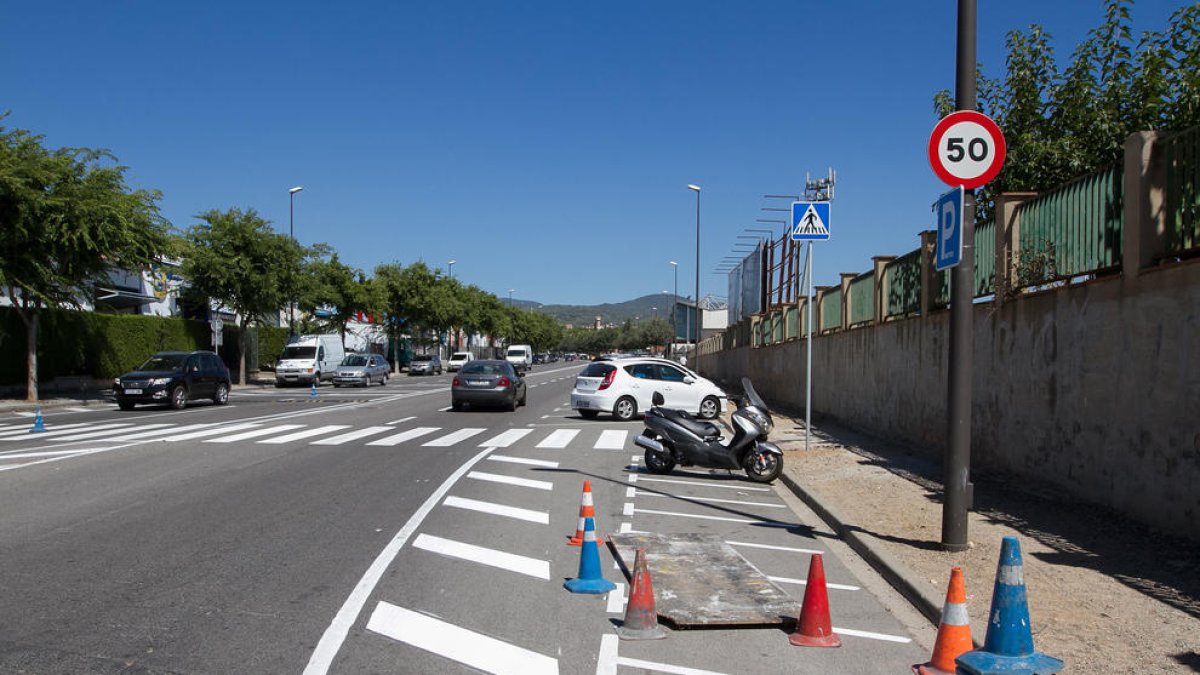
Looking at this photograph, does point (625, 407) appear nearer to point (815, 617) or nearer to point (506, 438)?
point (506, 438)

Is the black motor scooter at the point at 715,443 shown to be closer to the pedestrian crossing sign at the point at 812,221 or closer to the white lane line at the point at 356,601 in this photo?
the pedestrian crossing sign at the point at 812,221

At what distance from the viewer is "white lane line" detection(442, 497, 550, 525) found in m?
9.68

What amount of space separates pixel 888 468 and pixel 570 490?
14.9 ft

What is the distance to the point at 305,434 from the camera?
18.4m

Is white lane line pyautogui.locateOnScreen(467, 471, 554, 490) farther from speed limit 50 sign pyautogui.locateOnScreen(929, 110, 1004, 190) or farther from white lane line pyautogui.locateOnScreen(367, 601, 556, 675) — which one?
speed limit 50 sign pyautogui.locateOnScreen(929, 110, 1004, 190)

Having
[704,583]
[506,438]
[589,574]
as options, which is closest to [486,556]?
[589,574]

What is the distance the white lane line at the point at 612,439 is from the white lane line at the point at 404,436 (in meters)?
3.62

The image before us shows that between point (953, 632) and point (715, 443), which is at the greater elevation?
point (715, 443)

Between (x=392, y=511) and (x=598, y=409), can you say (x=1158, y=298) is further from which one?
(x=598, y=409)

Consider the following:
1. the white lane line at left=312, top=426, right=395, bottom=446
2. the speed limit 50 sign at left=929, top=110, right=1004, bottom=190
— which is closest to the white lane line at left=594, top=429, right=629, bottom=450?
the white lane line at left=312, top=426, right=395, bottom=446

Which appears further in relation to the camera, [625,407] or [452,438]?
[625,407]

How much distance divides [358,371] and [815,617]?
40364 mm

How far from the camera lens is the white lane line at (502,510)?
9.68 m

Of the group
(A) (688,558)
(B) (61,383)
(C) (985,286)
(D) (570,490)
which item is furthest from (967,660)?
(B) (61,383)
